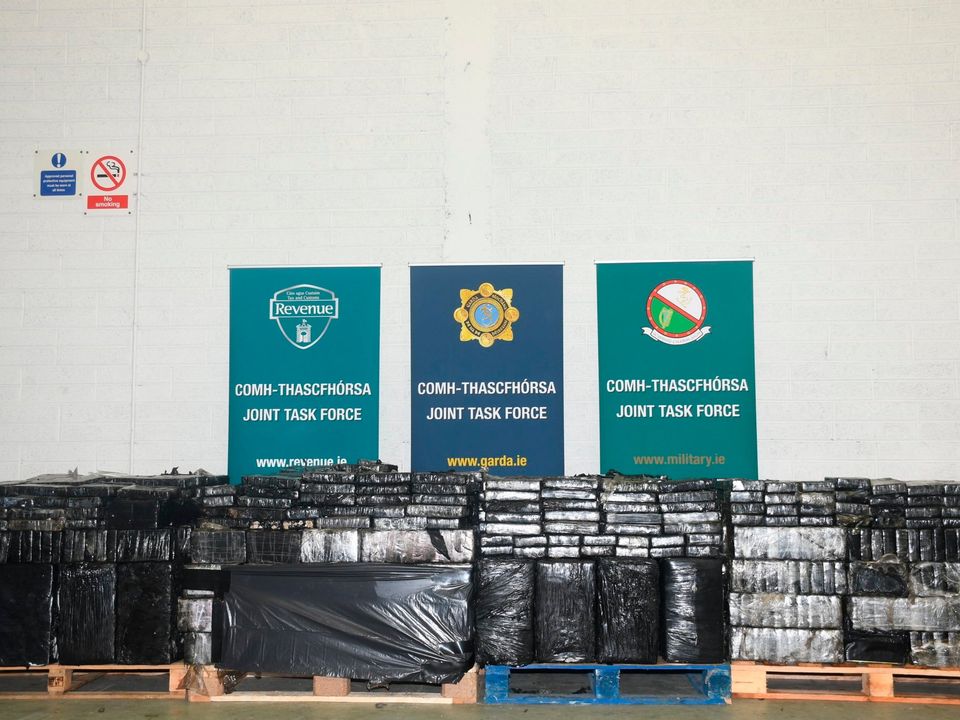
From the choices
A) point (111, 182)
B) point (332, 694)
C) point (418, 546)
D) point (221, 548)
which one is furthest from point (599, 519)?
point (111, 182)

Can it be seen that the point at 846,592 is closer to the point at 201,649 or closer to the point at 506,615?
the point at 506,615

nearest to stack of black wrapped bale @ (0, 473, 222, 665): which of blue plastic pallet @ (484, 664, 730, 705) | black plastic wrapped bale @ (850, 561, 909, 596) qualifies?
blue plastic pallet @ (484, 664, 730, 705)

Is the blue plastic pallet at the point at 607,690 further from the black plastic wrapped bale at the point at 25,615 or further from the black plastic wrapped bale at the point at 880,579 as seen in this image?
the black plastic wrapped bale at the point at 25,615

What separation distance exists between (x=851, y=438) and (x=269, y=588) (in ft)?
15.0

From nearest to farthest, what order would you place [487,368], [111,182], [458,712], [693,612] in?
1. [458,712]
2. [693,612]
3. [487,368]
4. [111,182]

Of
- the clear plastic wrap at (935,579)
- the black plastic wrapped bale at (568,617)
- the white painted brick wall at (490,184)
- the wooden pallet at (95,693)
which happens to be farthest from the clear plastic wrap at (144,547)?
the clear plastic wrap at (935,579)

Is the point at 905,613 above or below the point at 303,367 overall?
below

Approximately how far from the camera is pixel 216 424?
276 inches

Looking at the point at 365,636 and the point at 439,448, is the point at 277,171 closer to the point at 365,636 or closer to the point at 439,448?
the point at 439,448

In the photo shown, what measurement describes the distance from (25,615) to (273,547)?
5.31 feet

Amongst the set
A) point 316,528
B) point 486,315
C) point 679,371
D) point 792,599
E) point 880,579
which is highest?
point 486,315

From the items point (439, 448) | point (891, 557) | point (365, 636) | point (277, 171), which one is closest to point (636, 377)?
point (439, 448)

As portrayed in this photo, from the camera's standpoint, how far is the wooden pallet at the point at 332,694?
17.3 ft

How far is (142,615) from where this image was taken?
5.42m
